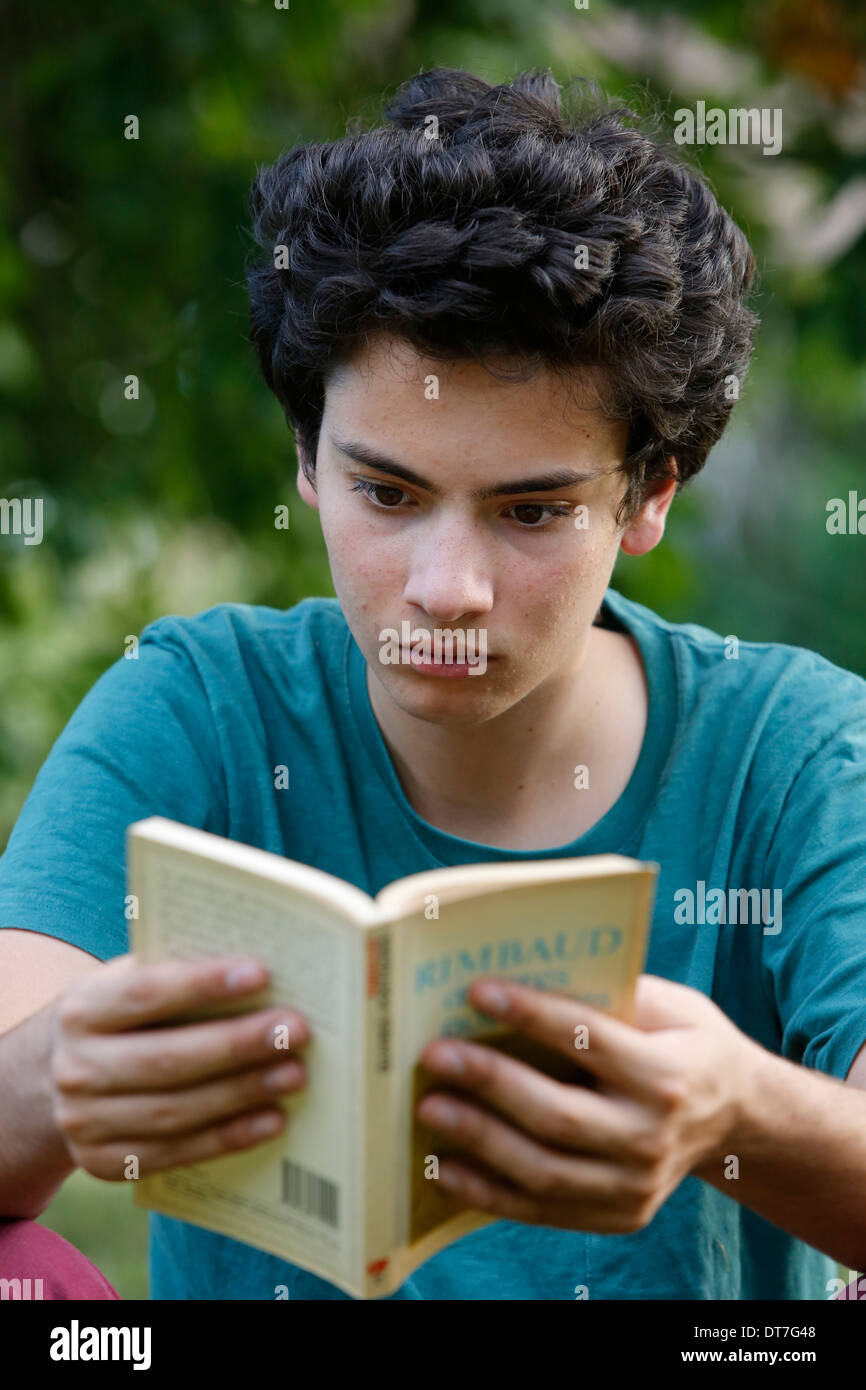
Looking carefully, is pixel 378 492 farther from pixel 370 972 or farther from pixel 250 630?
pixel 370 972

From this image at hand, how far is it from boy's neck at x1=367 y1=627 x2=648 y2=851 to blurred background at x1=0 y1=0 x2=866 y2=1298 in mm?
1478

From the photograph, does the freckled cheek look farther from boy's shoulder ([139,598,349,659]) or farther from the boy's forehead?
boy's shoulder ([139,598,349,659])

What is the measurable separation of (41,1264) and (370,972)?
2.38ft

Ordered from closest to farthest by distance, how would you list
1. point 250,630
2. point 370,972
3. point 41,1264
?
point 370,972 < point 41,1264 < point 250,630

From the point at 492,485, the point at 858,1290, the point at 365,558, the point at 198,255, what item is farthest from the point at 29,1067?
the point at 198,255

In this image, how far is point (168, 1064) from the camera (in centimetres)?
118

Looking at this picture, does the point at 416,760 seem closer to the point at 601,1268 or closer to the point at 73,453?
the point at 601,1268

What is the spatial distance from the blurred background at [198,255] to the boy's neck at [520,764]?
4.85 ft

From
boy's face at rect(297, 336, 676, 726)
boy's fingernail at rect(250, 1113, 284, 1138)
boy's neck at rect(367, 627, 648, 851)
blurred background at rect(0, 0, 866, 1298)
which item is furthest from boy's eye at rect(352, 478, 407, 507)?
blurred background at rect(0, 0, 866, 1298)

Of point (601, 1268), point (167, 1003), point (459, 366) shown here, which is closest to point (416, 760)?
point (459, 366)

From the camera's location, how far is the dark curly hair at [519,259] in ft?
5.39

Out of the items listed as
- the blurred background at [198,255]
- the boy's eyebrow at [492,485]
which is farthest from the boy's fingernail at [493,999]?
the blurred background at [198,255]

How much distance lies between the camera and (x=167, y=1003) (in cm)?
118

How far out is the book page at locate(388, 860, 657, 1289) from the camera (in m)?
1.14
